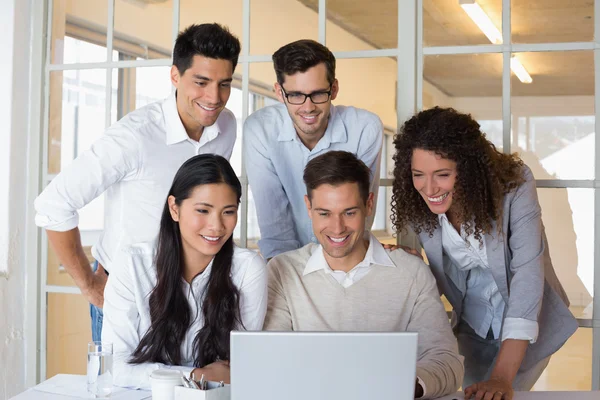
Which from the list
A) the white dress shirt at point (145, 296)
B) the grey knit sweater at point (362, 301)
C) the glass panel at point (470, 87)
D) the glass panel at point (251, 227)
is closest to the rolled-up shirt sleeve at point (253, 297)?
the white dress shirt at point (145, 296)

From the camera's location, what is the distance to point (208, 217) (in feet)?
6.66

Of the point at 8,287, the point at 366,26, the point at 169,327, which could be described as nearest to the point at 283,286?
the point at 169,327

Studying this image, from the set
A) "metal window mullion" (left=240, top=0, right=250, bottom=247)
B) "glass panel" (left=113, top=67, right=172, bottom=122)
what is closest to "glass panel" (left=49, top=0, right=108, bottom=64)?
"glass panel" (left=113, top=67, right=172, bottom=122)

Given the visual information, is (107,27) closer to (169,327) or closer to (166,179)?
(166,179)

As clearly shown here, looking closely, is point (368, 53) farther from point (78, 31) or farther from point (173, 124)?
point (78, 31)

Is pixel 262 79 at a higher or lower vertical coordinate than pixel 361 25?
lower

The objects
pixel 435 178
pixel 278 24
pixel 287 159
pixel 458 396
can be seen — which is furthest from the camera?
pixel 278 24

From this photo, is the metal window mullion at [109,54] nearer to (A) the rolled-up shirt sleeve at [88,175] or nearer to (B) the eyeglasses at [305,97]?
(A) the rolled-up shirt sleeve at [88,175]

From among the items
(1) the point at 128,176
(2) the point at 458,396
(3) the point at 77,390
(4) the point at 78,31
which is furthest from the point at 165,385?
(4) the point at 78,31

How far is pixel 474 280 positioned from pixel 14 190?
1889 mm

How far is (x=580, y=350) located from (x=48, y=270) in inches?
83.5

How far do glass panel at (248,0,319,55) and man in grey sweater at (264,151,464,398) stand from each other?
708 mm

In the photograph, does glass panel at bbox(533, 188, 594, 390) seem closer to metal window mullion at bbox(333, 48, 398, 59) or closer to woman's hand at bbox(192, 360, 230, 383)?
metal window mullion at bbox(333, 48, 398, 59)

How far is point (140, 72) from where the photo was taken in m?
2.92
